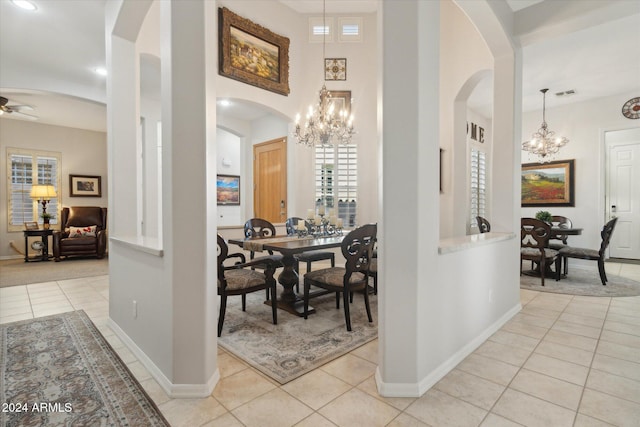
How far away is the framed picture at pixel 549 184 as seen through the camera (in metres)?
6.41

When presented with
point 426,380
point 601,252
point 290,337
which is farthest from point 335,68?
point 426,380

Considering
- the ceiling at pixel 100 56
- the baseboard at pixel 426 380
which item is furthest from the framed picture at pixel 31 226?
the baseboard at pixel 426 380

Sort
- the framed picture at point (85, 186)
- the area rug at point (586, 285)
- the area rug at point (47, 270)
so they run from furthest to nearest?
the framed picture at point (85, 186)
the area rug at point (47, 270)
the area rug at point (586, 285)

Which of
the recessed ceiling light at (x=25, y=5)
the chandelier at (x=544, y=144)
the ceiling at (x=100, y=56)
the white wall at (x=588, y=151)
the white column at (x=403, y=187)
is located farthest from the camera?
the white wall at (x=588, y=151)

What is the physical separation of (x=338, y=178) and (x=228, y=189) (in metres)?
3.43

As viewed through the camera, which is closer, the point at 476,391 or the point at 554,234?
the point at 476,391

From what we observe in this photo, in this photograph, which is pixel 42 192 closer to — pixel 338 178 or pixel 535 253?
pixel 338 178

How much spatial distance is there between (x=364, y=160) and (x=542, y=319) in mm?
3405

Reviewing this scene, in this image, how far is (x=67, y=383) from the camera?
1.90m

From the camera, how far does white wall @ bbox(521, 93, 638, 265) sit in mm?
5961

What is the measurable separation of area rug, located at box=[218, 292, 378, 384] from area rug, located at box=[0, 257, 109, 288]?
3481 mm

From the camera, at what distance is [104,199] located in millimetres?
7879

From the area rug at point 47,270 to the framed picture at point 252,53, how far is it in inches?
157

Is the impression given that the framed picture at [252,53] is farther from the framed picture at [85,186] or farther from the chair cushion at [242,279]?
the framed picture at [85,186]
